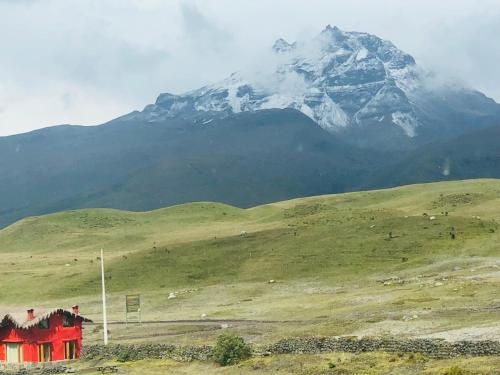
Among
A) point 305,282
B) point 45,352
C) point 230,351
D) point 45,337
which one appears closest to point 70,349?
point 45,352

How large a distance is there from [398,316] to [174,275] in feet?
277

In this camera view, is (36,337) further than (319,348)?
Yes

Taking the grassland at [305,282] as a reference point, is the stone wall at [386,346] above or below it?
below

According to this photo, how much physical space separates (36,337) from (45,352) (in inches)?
85.8

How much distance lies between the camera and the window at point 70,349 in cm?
9125

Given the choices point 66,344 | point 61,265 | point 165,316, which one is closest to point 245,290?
point 165,316

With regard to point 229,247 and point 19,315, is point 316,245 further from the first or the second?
point 19,315

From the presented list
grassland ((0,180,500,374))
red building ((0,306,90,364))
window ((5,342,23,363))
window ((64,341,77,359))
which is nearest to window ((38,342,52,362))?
red building ((0,306,90,364))

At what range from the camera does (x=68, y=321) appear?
302 feet

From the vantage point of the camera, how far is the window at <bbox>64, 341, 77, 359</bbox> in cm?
9125

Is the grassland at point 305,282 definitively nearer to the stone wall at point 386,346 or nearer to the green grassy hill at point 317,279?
the green grassy hill at point 317,279

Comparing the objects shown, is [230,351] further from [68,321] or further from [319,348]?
[68,321]

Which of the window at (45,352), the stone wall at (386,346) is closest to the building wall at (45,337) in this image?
the window at (45,352)

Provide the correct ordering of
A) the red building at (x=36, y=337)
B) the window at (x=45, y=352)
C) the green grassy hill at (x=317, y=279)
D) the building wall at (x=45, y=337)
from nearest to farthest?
the green grassy hill at (x=317, y=279) → the red building at (x=36, y=337) → the building wall at (x=45, y=337) → the window at (x=45, y=352)
